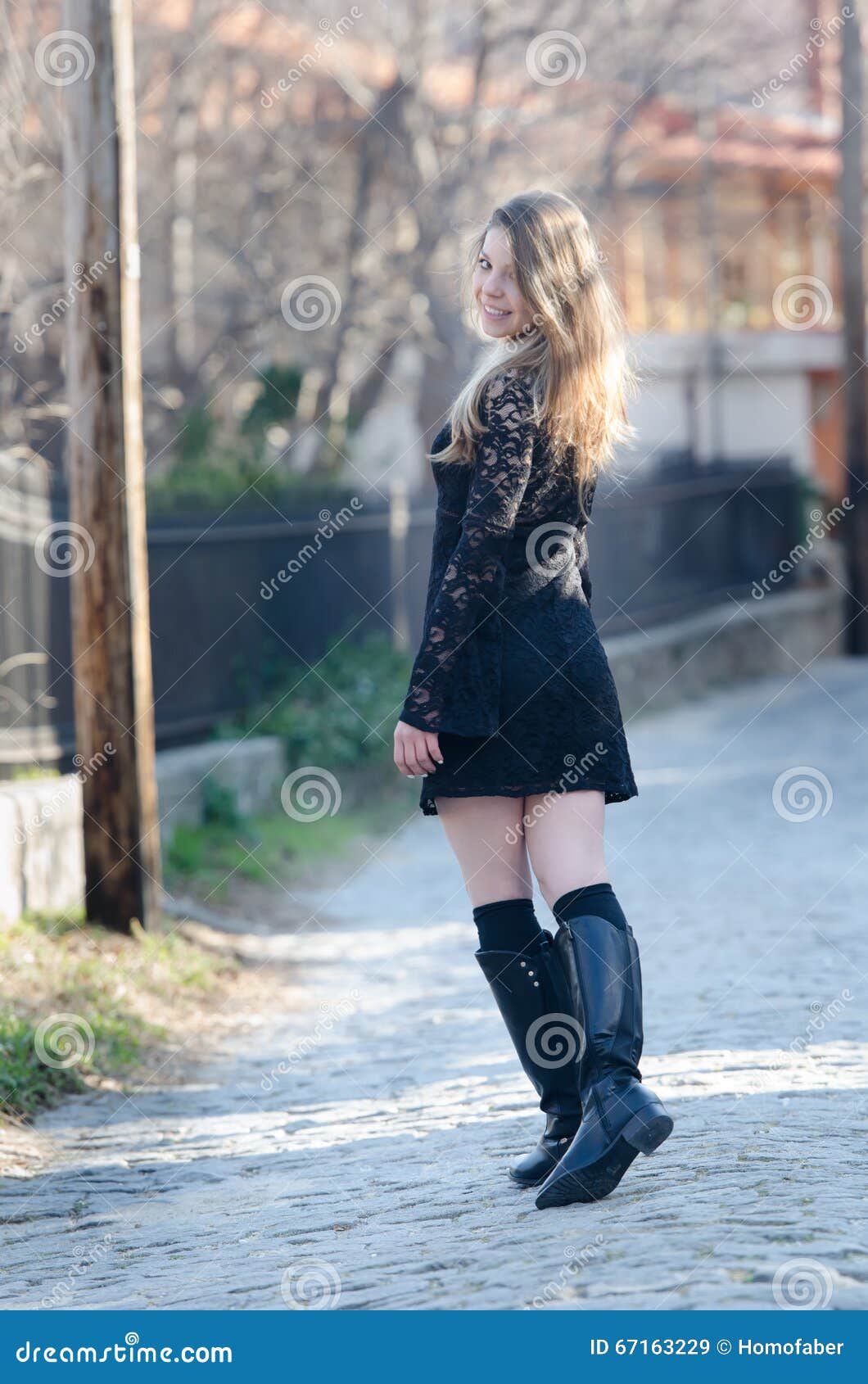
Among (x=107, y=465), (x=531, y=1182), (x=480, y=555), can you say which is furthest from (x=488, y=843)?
(x=107, y=465)

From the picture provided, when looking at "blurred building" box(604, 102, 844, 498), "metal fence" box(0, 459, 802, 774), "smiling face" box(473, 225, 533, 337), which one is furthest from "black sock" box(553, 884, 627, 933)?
"blurred building" box(604, 102, 844, 498)

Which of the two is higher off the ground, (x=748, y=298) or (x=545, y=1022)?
(x=748, y=298)

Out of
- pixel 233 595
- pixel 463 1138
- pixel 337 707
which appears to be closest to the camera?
pixel 463 1138

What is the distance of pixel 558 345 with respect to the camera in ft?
11.8

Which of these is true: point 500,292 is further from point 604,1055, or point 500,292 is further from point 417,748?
point 604,1055

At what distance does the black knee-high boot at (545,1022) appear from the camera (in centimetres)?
374

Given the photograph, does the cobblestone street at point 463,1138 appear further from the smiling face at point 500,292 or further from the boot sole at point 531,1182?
the smiling face at point 500,292

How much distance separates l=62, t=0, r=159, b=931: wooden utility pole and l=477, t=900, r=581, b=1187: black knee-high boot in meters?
3.28

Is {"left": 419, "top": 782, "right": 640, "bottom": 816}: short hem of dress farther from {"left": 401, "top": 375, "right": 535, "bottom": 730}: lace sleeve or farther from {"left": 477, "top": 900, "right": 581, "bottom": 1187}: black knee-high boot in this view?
{"left": 477, "top": 900, "right": 581, "bottom": 1187}: black knee-high boot

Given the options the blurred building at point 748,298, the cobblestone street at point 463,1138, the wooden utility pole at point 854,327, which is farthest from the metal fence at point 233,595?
the blurred building at point 748,298

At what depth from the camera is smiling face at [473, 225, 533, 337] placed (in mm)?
3645

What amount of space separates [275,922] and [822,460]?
27973 millimetres

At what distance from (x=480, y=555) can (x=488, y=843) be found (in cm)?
62

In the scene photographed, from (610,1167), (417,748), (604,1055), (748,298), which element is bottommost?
(610,1167)
